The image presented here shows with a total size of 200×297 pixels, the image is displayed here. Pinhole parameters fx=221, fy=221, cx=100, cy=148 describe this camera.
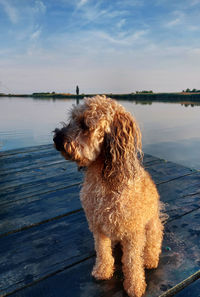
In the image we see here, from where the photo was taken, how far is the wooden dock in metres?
2.10

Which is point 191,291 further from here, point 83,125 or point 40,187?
point 40,187

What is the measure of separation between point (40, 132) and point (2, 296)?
47.7 feet

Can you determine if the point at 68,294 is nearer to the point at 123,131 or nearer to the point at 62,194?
the point at 123,131

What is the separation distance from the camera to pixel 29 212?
3357 mm

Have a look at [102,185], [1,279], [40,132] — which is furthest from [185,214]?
[40,132]

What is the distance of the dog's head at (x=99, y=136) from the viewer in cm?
191

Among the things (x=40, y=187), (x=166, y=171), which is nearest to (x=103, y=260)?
(x=40, y=187)

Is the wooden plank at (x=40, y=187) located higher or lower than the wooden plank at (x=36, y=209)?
higher

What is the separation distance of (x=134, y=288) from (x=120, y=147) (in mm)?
1268

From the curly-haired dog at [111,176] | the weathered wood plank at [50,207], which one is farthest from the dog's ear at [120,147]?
the weathered wood plank at [50,207]

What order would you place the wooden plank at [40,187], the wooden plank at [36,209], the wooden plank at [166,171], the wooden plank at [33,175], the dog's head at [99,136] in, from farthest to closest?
the wooden plank at [166,171] → the wooden plank at [33,175] → the wooden plank at [40,187] → the wooden plank at [36,209] → the dog's head at [99,136]

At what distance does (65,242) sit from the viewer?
268 centimetres

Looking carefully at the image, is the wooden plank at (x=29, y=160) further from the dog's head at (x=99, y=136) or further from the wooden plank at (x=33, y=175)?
the dog's head at (x=99, y=136)

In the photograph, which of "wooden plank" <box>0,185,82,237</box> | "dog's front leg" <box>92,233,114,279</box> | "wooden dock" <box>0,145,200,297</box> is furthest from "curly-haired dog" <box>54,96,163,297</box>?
"wooden plank" <box>0,185,82,237</box>
